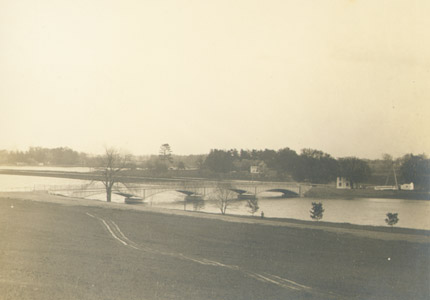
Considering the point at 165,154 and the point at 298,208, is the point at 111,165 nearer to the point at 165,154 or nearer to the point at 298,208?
the point at 165,154

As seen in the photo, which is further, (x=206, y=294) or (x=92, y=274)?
(x=92, y=274)

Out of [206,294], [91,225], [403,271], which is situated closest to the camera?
[206,294]

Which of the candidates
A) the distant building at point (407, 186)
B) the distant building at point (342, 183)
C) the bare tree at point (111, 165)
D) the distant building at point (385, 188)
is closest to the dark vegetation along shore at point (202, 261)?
the bare tree at point (111, 165)

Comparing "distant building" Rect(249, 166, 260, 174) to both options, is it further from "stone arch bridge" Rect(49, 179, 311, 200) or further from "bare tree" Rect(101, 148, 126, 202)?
"bare tree" Rect(101, 148, 126, 202)

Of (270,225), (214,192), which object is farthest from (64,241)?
(214,192)

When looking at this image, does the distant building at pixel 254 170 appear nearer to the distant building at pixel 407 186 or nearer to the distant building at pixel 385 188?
the distant building at pixel 385 188

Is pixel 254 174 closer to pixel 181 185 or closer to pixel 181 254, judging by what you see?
pixel 181 185

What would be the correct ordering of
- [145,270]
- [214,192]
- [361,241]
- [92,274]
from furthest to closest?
[214,192] → [361,241] → [145,270] → [92,274]
